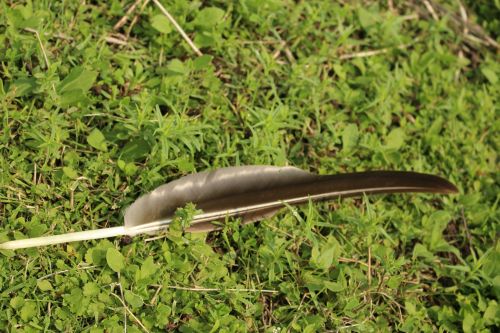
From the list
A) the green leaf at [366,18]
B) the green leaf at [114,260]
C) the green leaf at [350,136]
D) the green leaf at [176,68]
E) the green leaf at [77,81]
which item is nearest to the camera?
the green leaf at [114,260]

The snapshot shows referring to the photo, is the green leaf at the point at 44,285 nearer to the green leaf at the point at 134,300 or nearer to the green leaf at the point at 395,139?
the green leaf at the point at 134,300

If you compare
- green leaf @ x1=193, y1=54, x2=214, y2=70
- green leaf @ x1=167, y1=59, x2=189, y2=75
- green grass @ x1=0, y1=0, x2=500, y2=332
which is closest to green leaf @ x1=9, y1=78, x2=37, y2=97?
green grass @ x1=0, y1=0, x2=500, y2=332

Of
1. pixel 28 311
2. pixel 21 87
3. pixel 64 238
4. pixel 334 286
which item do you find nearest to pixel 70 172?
pixel 64 238

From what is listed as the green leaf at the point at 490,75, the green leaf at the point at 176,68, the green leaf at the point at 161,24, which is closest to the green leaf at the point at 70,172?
the green leaf at the point at 176,68

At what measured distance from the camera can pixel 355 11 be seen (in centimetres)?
317

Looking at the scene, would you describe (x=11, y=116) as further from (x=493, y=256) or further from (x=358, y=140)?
(x=493, y=256)

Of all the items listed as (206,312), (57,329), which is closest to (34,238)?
(57,329)

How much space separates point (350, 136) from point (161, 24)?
0.93 metres

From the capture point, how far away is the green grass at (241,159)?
7.42ft

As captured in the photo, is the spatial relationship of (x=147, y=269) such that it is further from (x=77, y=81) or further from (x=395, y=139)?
(x=395, y=139)

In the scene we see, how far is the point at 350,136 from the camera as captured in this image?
280 centimetres

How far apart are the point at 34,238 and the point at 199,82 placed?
0.96 meters

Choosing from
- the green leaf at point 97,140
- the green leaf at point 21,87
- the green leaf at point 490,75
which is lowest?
the green leaf at point 97,140

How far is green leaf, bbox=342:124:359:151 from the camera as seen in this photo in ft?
9.13
